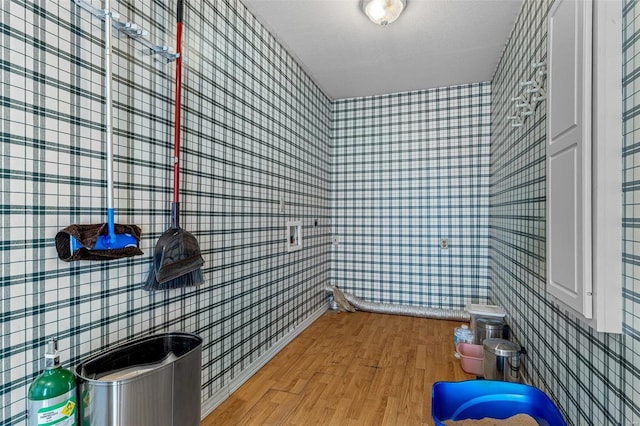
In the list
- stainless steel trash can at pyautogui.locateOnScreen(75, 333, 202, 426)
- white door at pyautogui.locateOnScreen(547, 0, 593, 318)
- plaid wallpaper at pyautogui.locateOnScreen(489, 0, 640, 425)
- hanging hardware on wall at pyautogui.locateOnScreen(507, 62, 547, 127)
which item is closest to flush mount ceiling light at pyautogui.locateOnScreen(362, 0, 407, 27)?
plaid wallpaper at pyautogui.locateOnScreen(489, 0, 640, 425)

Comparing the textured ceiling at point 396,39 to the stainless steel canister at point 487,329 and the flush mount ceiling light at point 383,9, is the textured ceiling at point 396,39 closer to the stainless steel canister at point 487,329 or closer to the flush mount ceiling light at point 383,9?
the flush mount ceiling light at point 383,9

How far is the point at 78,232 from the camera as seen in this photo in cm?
113

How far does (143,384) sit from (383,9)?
7.64 ft

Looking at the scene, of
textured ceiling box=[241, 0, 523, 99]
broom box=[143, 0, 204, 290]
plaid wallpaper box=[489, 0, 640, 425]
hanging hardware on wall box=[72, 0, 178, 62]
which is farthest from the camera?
textured ceiling box=[241, 0, 523, 99]

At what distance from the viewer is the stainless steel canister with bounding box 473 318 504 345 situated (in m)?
2.47

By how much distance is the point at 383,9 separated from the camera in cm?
208

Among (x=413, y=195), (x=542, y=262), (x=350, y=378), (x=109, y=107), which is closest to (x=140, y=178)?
(x=109, y=107)

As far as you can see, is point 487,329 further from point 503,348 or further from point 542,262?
point 542,262

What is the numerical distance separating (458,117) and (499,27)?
1.21 m

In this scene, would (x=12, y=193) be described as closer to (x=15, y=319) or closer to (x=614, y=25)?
(x=15, y=319)

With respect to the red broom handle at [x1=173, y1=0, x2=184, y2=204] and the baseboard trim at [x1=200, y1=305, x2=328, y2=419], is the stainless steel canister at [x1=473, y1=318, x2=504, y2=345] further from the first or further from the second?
the red broom handle at [x1=173, y1=0, x2=184, y2=204]

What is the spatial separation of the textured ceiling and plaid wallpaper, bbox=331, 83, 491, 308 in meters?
0.35

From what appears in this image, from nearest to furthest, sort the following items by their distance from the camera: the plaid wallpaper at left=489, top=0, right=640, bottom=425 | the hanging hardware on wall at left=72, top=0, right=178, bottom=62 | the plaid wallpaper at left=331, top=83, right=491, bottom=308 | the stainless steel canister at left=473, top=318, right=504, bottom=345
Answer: the plaid wallpaper at left=489, top=0, right=640, bottom=425 < the hanging hardware on wall at left=72, top=0, right=178, bottom=62 < the stainless steel canister at left=473, top=318, right=504, bottom=345 < the plaid wallpaper at left=331, top=83, right=491, bottom=308

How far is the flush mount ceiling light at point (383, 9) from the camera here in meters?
2.06
